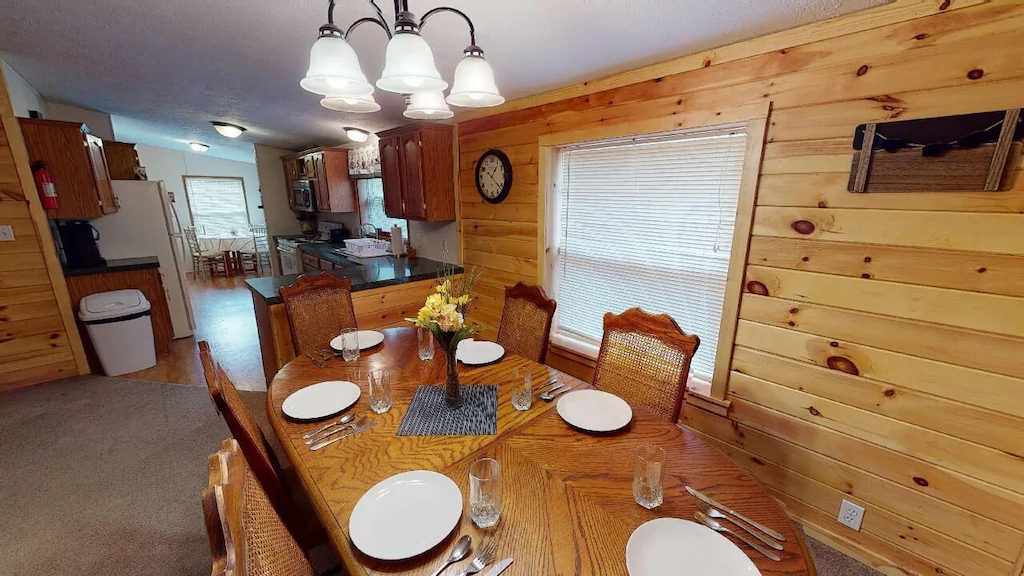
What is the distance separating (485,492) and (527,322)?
125 cm

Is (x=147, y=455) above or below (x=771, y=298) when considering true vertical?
below

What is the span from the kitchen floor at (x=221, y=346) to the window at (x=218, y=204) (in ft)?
7.19

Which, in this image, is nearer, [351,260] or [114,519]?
[114,519]

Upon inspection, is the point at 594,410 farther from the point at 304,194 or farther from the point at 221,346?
the point at 304,194

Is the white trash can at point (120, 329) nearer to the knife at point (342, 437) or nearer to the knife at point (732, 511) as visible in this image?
the knife at point (342, 437)

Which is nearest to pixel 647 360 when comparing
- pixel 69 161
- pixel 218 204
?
pixel 69 161

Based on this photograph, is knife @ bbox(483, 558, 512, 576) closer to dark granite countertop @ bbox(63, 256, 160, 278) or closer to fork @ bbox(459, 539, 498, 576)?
fork @ bbox(459, 539, 498, 576)

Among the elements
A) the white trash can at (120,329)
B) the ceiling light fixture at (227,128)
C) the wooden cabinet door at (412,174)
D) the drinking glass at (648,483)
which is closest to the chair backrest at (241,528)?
the drinking glass at (648,483)

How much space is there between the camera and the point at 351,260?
3.92m

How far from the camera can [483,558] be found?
83cm

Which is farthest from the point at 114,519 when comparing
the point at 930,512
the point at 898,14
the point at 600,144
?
the point at 898,14

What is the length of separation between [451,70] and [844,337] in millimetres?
2351

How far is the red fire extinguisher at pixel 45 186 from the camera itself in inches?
111

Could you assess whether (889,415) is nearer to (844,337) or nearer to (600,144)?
(844,337)
